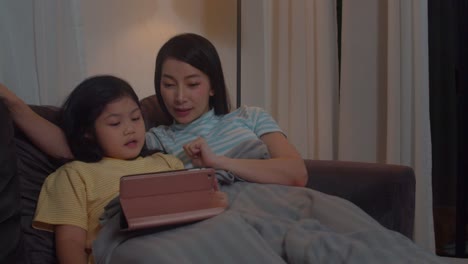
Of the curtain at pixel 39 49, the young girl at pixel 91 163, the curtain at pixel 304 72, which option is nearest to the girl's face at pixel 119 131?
the young girl at pixel 91 163

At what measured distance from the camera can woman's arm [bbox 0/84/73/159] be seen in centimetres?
123

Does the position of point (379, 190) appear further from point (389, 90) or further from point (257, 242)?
point (389, 90)

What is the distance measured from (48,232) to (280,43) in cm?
160

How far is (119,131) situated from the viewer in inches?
51.4

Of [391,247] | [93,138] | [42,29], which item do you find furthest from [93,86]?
[391,247]

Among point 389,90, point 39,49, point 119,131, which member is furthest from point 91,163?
point 389,90

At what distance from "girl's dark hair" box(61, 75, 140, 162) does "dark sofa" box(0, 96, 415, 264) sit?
0.07m

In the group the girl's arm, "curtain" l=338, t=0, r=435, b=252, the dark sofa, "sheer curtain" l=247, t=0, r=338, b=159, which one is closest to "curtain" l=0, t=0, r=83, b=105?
the dark sofa

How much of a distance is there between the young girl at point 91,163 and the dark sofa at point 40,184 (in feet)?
0.15

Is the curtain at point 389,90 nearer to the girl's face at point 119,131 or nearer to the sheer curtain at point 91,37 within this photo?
the sheer curtain at point 91,37

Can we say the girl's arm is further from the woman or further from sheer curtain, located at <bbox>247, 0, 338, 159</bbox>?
sheer curtain, located at <bbox>247, 0, 338, 159</bbox>

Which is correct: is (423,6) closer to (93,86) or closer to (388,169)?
(388,169)

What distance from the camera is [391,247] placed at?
3.30 feet

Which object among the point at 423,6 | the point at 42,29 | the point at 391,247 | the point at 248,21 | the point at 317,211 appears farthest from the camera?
the point at 248,21
